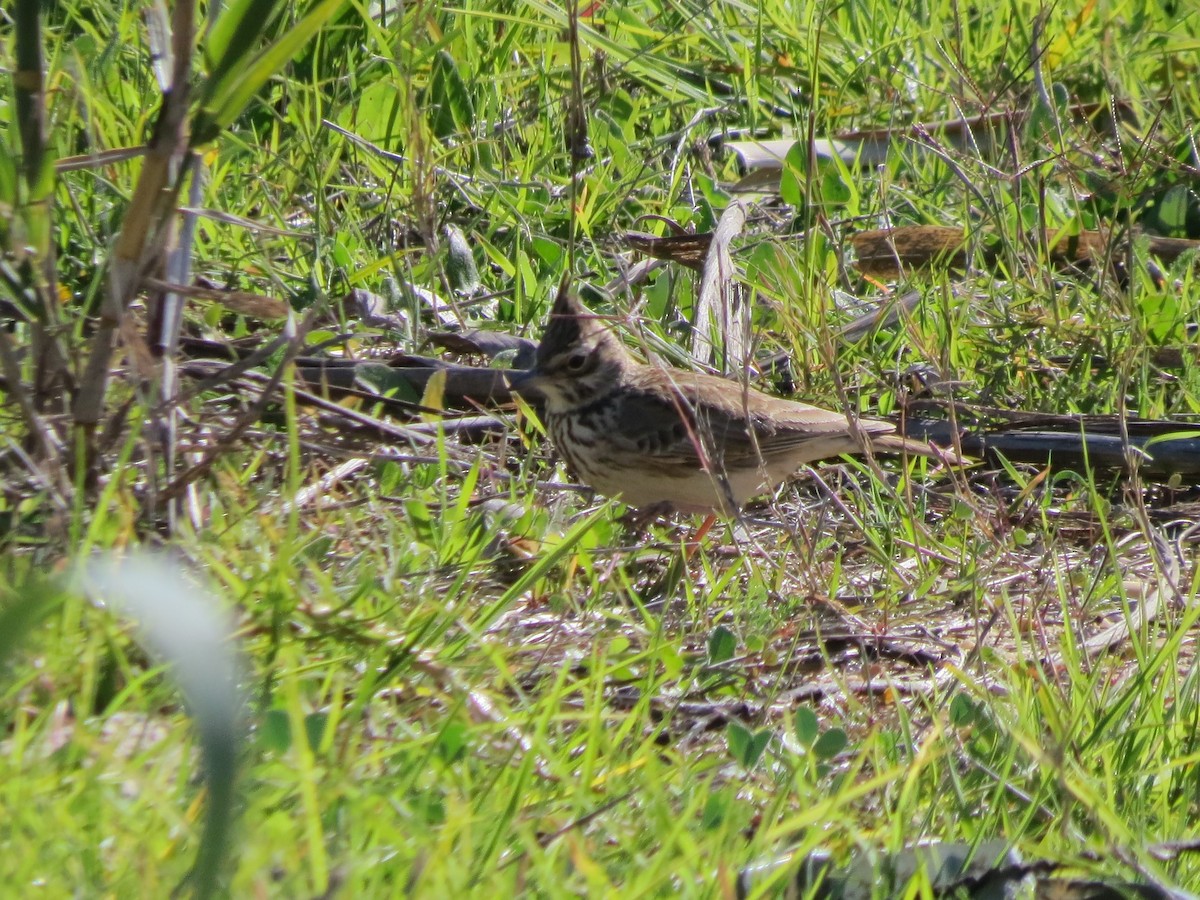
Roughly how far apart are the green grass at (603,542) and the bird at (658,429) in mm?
153

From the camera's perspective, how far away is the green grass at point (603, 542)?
108 inches

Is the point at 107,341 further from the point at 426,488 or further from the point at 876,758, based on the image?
the point at 876,758

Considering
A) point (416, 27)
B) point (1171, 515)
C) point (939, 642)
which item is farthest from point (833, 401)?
point (416, 27)

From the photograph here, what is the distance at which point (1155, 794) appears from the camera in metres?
3.36

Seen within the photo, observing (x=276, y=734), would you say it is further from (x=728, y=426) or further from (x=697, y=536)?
(x=728, y=426)

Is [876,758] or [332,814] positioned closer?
[332,814]

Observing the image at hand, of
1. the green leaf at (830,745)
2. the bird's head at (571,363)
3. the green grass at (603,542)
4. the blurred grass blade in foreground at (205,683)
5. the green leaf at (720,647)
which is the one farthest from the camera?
the bird's head at (571,363)

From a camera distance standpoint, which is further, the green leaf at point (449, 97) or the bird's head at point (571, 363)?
the green leaf at point (449, 97)

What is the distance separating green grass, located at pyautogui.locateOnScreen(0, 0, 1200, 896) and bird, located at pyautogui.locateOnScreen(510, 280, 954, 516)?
0.15 meters

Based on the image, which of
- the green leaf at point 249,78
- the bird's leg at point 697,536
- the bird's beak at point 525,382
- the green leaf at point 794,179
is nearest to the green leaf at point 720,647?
the bird's leg at point 697,536

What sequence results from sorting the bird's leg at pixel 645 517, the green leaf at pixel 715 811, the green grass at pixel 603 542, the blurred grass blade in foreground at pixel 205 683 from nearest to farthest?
1. the blurred grass blade in foreground at pixel 205 683
2. the green grass at pixel 603 542
3. the green leaf at pixel 715 811
4. the bird's leg at pixel 645 517

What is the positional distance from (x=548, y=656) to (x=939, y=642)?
1191 mm

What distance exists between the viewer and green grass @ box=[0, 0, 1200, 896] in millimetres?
2736

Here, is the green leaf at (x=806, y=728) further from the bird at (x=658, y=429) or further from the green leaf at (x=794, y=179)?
the green leaf at (x=794, y=179)
